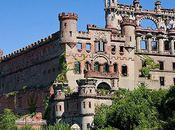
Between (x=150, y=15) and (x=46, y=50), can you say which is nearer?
(x=46, y=50)

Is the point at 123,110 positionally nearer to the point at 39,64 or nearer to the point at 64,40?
the point at 64,40

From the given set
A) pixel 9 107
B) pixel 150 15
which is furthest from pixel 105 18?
pixel 9 107

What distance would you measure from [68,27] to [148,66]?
1738 centimetres

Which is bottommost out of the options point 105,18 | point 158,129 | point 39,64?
point 158,129

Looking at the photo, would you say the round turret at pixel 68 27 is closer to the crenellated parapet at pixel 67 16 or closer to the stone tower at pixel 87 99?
the crenellated parapet at pixel 67 16

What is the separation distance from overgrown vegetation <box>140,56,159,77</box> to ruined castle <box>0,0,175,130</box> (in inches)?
20.9

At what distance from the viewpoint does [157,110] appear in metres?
95.8

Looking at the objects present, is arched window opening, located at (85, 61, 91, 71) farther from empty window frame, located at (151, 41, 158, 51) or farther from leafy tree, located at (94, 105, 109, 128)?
empty window frame, located at (151, 41, 158, 51)

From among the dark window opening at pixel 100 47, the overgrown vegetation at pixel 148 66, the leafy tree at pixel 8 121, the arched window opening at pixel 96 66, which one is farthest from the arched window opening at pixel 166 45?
the leafy tree at pixel 8 121

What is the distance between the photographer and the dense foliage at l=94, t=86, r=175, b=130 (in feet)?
291

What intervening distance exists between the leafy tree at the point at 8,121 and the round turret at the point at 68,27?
51.1 ft

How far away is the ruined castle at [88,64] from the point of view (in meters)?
99.0

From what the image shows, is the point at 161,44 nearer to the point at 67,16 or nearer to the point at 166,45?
the point at 166,45

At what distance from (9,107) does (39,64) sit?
10.00 m
